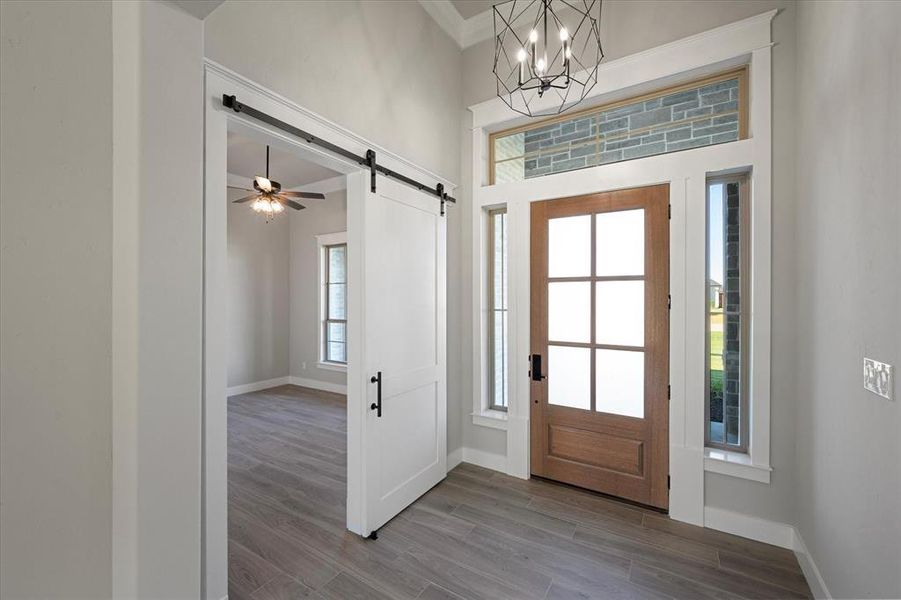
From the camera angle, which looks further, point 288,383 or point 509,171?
point 288,383

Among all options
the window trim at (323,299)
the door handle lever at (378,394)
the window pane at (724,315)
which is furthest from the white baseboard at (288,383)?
the window pane at (724,315)

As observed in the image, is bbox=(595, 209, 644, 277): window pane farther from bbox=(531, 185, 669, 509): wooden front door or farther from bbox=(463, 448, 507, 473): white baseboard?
bbox=(463, 448, 507, 473): white baseboard

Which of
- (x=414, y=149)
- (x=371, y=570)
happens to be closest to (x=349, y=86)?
(x=414, y=149)

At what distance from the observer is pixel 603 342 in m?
2.82

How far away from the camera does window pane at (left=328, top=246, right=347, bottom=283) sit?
6309 mm

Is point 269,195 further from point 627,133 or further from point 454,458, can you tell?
point 627,133

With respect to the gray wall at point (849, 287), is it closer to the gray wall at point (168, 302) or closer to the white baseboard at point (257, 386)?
the gray wall at point (168, 302)

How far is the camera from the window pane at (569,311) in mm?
2885

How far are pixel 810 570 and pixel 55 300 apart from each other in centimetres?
343

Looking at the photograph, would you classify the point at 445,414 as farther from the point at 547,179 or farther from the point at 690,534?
the point at 547,179

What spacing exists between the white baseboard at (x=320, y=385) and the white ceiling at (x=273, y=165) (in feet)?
11.1

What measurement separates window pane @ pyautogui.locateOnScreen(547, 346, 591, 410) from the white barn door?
895 millimetres

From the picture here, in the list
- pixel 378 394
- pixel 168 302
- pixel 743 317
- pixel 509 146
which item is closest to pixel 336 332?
pixel 378 394

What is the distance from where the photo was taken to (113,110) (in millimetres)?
1094
